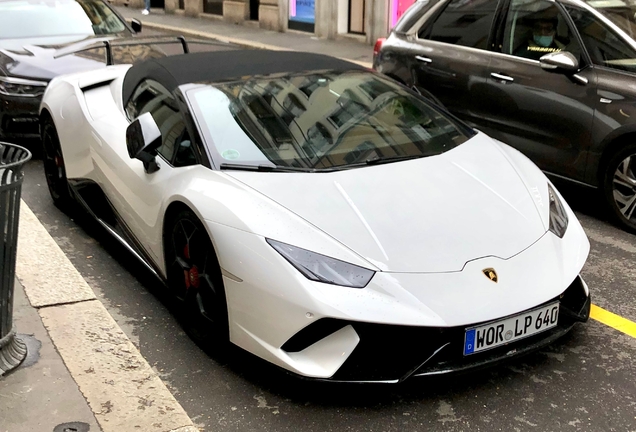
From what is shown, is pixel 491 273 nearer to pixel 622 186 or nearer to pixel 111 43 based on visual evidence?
pixel 622 186

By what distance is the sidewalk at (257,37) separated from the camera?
14.9 meters

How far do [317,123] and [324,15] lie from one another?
43.4 feet

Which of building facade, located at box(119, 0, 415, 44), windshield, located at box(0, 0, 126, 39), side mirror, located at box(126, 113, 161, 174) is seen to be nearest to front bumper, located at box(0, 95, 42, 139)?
windshield, located at box(0, 0, 126, 39)

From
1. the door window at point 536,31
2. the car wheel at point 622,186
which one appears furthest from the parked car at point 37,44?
the car wheel at point 622,186

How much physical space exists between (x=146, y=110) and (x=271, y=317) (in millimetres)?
1879

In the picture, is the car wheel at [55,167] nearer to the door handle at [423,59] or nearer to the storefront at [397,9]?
the door handle at [423,59]

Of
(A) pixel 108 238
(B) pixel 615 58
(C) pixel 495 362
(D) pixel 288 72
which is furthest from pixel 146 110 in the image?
(B) pixel 615 58

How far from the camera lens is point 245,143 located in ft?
12.8

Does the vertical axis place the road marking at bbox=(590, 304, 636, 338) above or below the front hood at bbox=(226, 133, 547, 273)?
below

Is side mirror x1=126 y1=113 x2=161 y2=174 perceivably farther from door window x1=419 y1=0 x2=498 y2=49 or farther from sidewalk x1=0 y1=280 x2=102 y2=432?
door window x1=419 y1=0 x2=498 y2=49

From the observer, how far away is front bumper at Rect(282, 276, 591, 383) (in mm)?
3062

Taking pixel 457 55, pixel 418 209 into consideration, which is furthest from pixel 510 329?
pixel 457 55

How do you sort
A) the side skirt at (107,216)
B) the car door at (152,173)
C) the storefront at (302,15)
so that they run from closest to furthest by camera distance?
the car door at (152,173) < the side skirt at (107,216) < the storefront at (302,15)

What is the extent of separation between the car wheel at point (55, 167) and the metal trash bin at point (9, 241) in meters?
2.10
